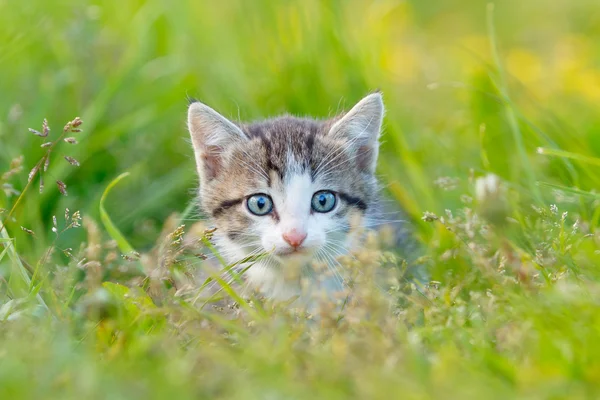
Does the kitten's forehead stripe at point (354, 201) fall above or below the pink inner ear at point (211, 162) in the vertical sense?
below

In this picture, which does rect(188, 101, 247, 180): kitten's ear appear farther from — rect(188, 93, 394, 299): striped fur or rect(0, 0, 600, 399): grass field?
rect(0, 0, 600, 399): grass field

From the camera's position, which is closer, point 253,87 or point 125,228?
point 125,228

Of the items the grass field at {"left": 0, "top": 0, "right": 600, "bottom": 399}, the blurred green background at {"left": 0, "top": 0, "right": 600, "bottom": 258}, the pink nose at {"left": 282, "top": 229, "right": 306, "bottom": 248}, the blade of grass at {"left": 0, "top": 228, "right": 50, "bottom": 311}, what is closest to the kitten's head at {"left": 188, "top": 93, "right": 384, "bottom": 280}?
the pink nose at {"left": 282, "top": 229, "right": 306, "bottom": 248}

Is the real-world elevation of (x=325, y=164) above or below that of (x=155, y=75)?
below

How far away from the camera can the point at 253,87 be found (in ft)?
14.7

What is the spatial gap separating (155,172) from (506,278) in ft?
7.52

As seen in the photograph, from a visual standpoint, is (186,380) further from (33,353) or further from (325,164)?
(325,164)

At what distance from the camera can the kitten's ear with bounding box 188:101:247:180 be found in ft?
10.2

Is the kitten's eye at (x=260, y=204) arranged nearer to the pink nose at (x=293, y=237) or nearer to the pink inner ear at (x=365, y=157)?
the pink nose at (x=293, y=237)

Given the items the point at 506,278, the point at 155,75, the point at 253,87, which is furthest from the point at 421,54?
the point at 506,278

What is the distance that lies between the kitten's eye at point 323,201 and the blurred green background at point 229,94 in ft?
2.06

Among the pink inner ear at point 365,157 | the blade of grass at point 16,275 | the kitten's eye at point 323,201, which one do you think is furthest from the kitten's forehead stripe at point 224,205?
the blade of grass at point 16,275

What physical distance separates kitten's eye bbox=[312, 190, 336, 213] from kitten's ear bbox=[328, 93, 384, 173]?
0.29m

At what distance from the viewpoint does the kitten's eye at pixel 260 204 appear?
9.69 feet
